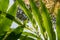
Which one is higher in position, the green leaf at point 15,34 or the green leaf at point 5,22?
the green leaf at point 5,22

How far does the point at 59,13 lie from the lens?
57cm

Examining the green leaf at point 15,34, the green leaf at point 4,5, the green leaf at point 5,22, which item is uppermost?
the green leaf at point 4,5

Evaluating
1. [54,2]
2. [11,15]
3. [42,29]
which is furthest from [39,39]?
[54,2]

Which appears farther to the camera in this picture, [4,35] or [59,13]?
[4,35]

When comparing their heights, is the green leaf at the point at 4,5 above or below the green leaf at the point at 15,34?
above

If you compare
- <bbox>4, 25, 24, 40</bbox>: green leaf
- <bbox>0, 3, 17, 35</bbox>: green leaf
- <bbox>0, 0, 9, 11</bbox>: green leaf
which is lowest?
<bbox>4, 25, 24, 40</bbox>: green leaf

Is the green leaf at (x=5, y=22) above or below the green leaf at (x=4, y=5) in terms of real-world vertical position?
below

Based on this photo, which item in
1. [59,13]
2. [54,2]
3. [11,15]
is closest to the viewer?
[59,13]

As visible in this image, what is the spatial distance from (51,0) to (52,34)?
0.53 metres

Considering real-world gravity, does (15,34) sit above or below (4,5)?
below

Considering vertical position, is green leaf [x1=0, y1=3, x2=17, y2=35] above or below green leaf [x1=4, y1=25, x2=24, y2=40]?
above

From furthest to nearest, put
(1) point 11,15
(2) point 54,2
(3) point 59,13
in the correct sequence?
(2) point 54,2 < (1) point 11,15 < (3) point 59,13

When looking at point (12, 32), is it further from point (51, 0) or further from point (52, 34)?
point (51, 0)

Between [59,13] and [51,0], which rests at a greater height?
[51,0]
